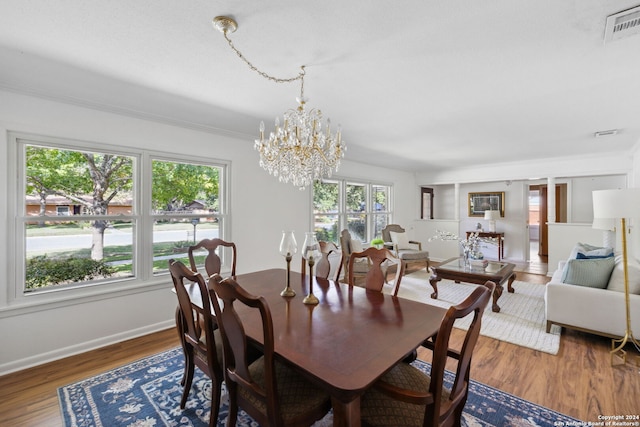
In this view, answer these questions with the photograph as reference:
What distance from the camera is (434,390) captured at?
106 centimetres

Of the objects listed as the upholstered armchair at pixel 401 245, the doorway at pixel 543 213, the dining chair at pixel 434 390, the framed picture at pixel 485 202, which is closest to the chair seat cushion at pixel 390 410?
the dining chair at pixel 434 390

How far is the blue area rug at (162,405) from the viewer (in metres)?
1.77

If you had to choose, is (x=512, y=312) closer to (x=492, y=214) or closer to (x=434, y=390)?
(x=434, y=390)

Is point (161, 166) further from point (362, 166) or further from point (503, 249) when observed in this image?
point (503, 249)

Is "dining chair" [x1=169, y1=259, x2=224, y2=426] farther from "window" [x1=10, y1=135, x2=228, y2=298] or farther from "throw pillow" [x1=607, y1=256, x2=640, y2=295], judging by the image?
"throw pillow" [x1=607, y1=256, x2=640, y2=295]

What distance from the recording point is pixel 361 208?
6.02 meters

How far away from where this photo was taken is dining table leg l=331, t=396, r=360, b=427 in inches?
40.9

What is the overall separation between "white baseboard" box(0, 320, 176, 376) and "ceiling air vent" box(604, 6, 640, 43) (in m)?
4.25

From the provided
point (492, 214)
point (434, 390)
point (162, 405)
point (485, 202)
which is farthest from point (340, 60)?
point (485, 202)

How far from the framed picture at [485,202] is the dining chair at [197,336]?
7601mm

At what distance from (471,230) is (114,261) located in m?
7.88

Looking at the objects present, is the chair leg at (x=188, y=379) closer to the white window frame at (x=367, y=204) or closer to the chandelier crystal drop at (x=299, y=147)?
the chandelier crystal drop at (x=299, y=147)

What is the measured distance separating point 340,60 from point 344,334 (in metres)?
1.72

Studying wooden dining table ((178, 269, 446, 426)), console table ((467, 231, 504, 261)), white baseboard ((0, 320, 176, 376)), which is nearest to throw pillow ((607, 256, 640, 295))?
wooden dining table ((178, 269, 446, 426))
